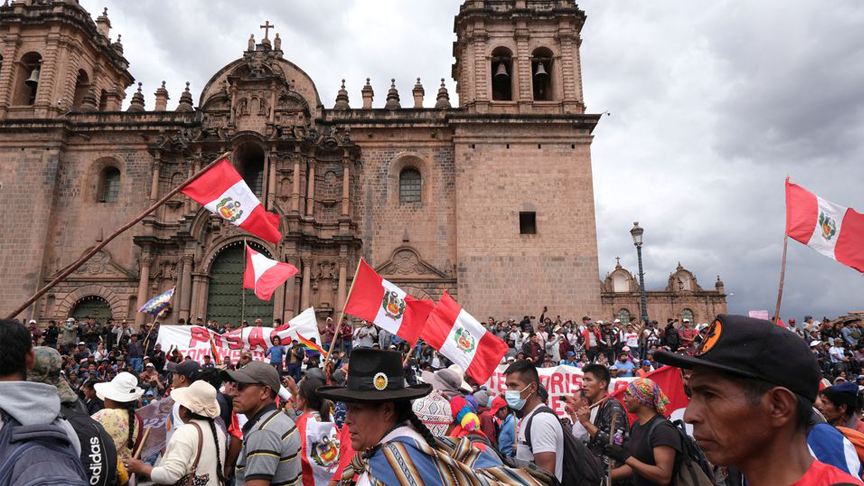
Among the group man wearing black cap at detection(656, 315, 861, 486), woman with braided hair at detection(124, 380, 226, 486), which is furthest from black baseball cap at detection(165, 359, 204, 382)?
man wearing black cap at detection(656, 315, 861, 486)

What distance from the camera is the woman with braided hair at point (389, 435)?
7.47 ft

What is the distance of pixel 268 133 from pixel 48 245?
10471mm

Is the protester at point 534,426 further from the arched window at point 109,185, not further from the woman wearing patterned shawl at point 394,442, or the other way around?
the arched window at point 109,185

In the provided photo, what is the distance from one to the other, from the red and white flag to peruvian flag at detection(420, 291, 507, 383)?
16.8 ft

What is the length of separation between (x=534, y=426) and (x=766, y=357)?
2797 millimetres

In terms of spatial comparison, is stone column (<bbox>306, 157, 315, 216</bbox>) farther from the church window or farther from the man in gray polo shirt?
the man in gray polo shirt

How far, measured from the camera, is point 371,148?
24.5m

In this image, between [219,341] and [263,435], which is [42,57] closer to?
[219,341]

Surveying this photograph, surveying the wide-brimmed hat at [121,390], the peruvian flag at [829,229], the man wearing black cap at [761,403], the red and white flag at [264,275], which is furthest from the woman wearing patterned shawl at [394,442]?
the red and white flag at [264,275]

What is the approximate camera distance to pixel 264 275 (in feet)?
41.2

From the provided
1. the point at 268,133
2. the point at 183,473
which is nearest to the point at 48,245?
the point at 268,133

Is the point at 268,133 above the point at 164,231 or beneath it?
above

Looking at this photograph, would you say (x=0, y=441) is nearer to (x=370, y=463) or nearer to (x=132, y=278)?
(x=370, y=463)

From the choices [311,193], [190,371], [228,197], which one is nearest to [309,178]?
[311,193]
